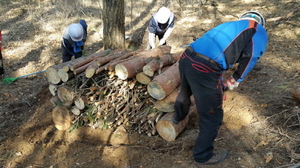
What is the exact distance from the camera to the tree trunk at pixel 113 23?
554 centimetres

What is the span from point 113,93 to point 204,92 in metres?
1.87

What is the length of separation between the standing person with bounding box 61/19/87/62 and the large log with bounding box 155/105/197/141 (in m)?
2.71

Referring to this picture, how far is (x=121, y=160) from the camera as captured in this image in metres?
3.15

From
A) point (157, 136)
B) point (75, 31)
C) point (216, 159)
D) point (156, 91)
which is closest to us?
point (216, 159)

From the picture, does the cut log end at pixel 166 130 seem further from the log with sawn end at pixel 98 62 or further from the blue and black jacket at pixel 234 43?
the log with sawn end at pixel 98 62

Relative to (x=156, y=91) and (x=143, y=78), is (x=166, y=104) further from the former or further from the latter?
(x=143, y=78)

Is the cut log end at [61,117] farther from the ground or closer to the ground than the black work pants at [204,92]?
closer to the ground

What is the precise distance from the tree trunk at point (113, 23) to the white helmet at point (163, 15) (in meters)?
1.16

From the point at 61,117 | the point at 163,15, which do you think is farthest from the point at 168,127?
the point at 163,15

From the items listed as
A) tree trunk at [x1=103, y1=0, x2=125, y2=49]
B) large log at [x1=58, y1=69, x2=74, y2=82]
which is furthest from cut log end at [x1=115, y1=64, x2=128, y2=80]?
tree trunk at [x1=103, y1=0, x2=125, y2=49]

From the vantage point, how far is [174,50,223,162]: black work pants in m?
2.37

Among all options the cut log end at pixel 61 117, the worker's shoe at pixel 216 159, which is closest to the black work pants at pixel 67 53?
the cut log end at pixel 61 117

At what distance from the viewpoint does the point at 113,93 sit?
3.88 metres

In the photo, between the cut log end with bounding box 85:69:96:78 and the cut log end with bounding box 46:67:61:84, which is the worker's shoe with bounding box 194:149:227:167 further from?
the cut log end with bounding box 46:67:61:84
